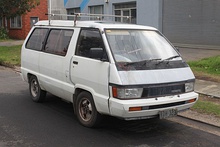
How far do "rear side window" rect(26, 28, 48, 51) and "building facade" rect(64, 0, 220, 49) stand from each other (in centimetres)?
968

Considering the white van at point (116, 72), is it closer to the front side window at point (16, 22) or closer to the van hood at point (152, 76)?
the van hood at point (152, 76)

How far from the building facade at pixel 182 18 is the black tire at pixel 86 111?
37.8 feet

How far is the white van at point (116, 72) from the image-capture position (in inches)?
186

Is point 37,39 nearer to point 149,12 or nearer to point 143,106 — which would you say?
point 143,106

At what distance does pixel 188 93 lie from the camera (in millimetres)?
5277

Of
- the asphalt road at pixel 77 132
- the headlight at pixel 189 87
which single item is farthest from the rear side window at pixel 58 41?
the headlight at pixel 189 87

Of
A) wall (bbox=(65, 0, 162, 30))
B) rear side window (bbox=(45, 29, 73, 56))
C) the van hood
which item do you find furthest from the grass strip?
wall (bbox=(65, 0, 162, 30))

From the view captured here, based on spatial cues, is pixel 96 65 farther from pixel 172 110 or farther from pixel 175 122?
pixel 175 122

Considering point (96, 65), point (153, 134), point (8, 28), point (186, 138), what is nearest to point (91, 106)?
point (96, 65)

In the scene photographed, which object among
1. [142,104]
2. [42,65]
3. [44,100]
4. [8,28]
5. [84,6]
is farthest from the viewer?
[8,28]

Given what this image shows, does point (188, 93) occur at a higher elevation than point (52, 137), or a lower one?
higher

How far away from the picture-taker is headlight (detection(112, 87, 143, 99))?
464cm

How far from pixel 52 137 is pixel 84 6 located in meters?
21.8

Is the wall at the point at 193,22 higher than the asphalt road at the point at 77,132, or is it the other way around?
the wall at the point at 193,22
